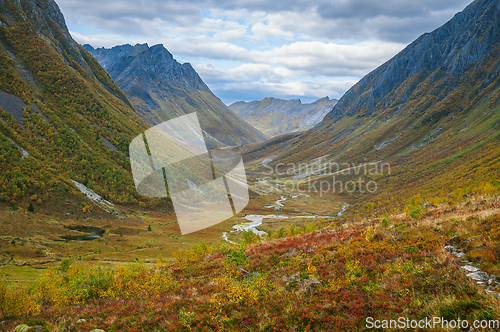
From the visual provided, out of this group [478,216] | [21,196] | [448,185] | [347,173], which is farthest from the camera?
[347,173]

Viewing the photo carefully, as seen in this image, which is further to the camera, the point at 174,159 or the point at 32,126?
the point at 174,159

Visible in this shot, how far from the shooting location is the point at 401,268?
419 inches

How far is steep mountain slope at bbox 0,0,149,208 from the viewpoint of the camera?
62.3 meters

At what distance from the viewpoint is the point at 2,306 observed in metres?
11.4

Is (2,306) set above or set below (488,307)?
below

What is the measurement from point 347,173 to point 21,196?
196 m

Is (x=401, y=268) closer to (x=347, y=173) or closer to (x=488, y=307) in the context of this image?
(x=488, y=307)

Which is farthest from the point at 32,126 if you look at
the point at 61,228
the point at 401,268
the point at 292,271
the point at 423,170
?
the point at 423,170

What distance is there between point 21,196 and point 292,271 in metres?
72.1

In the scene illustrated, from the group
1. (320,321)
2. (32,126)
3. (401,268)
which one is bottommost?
(320,321)

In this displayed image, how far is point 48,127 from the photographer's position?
267ft

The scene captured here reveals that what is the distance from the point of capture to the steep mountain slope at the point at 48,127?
205 ft

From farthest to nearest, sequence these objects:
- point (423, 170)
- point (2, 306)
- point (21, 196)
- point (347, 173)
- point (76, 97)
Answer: point (347, 173) → point (423, 170) → point (76, 97) → point (21, 196) → point (2, 306)

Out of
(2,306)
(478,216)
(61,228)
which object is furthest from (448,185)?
(61,228)
